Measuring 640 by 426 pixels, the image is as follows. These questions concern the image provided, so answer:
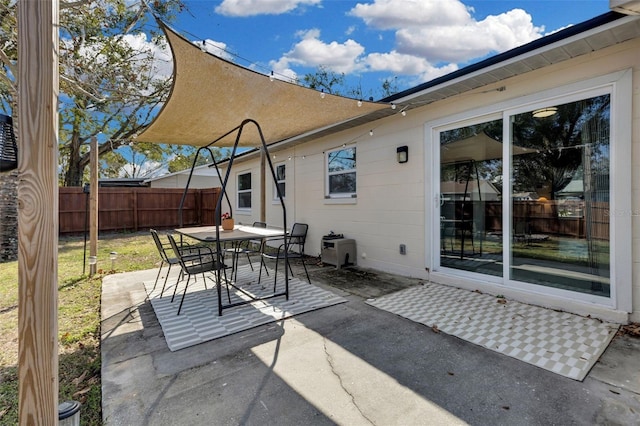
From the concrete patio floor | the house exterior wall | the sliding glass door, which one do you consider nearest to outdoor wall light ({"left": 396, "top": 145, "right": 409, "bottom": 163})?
the house exterior wall

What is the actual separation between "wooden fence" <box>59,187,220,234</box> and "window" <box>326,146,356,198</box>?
805cm

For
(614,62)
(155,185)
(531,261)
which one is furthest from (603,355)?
(155,185)

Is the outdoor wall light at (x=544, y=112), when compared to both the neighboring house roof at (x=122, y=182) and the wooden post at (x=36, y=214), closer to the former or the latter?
the wooden post at (x=36, y=214)

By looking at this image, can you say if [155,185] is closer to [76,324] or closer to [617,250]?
[76,324]

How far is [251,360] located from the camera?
244cm

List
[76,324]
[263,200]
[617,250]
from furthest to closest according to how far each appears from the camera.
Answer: [263,200] < [76,324] < [617,250]

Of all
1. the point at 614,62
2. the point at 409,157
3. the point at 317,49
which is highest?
the point at 317,49

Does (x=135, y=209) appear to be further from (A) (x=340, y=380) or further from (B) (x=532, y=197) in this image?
(B) (x=532, y=197)

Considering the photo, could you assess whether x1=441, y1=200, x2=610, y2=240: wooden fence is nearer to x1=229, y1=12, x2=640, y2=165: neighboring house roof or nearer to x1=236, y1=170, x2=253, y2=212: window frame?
x1=229, y1=12, x2=640, y2=165: neighboring house roof

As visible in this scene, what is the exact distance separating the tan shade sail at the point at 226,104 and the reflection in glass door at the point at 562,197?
6.19ft

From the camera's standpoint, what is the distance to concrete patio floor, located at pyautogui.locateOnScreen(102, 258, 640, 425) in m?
1.79

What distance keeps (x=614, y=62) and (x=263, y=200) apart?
6240mm

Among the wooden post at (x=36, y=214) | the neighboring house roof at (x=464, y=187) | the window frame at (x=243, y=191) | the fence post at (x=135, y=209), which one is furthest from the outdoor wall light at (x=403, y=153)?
the fence post at (x=135, y=209)

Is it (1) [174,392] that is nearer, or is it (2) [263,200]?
(1) [174,392]
